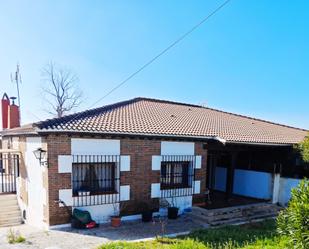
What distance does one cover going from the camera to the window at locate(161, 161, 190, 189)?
1144 centimetres

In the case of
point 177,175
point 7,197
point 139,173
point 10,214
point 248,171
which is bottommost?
point 10,214

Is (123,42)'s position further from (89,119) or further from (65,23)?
(89,119)

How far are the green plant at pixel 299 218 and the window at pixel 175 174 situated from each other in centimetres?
610

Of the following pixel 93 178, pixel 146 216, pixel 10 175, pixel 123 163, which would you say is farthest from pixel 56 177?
pixel 10 175

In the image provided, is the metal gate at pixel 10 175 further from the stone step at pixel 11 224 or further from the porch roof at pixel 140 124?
the porch roof at pixel 140 124

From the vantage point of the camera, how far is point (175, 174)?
38.7 ft

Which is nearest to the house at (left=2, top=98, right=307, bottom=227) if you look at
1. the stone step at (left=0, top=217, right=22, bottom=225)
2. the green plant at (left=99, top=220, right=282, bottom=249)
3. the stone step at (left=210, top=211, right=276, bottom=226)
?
the stone step at (left=0, top=217, right=22, bottom=225)

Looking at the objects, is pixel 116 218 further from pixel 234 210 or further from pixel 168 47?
pixel 168 47

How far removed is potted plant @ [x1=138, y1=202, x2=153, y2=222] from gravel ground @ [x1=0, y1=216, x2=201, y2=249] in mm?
267

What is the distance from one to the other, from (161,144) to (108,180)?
2666mm

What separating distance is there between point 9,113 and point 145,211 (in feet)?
48.8

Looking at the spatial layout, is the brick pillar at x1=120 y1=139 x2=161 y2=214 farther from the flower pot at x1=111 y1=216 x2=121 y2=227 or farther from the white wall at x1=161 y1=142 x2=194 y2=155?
the flower pot at x1=111 y1=216 x2=121 y2=227

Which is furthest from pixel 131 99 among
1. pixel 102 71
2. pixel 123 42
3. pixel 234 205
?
pixel 234 205

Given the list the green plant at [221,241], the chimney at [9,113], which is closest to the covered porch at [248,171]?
the green plant at [221,241]
